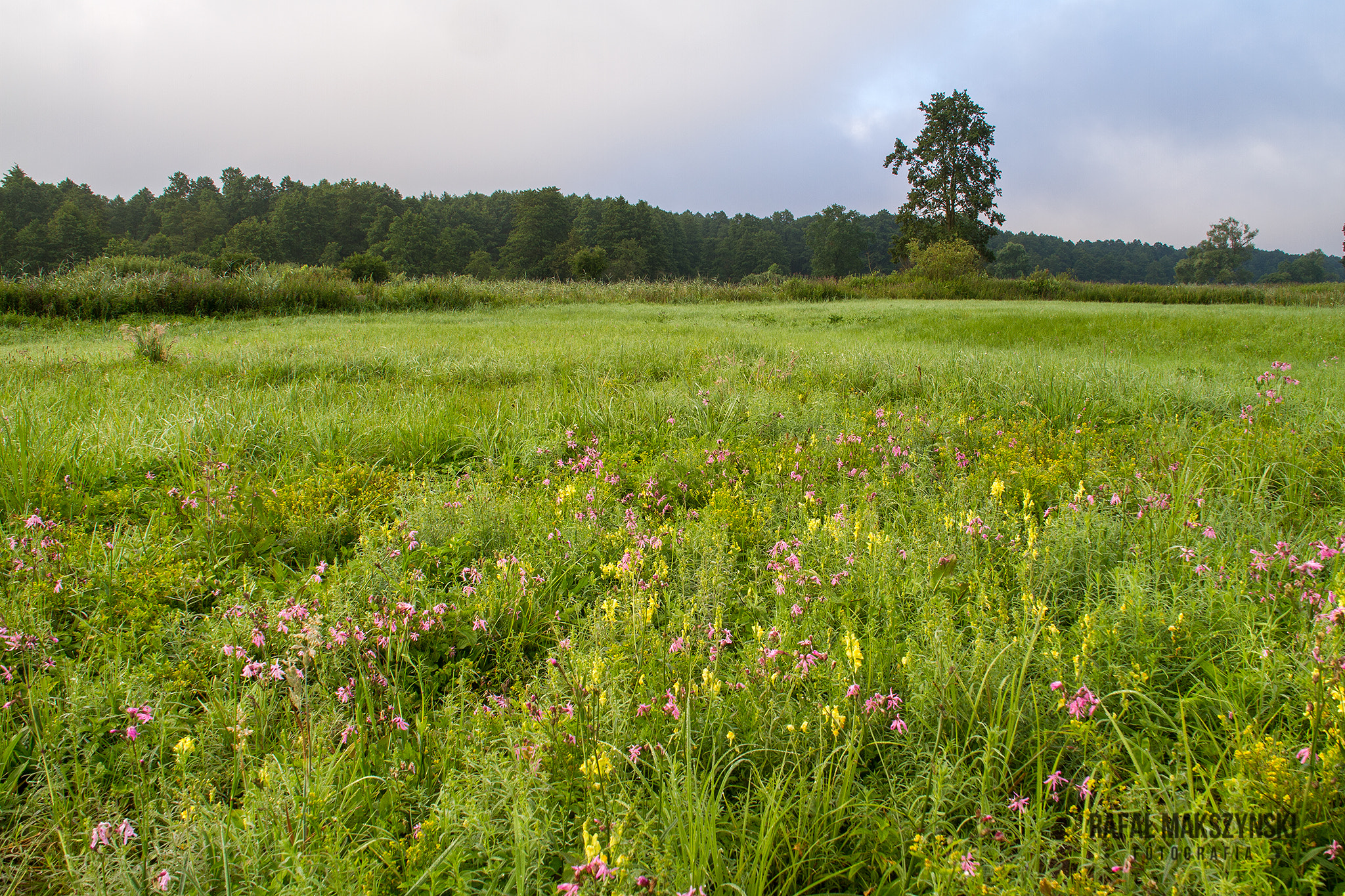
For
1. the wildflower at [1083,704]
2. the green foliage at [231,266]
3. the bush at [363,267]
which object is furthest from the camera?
the bush at [363,267]

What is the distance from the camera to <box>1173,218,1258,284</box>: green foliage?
85.7m

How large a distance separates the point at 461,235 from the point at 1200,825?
92.7 meters

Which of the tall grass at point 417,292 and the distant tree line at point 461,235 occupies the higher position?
the distant tree line at point 461,235

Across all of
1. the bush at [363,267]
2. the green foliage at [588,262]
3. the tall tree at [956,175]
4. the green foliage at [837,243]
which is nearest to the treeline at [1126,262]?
the green foliage at [837,243]

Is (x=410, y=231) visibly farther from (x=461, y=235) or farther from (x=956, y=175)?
(x=956, y=175)

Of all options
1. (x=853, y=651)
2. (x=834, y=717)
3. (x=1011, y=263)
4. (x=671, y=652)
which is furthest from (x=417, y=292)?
(x=1011, y=263)

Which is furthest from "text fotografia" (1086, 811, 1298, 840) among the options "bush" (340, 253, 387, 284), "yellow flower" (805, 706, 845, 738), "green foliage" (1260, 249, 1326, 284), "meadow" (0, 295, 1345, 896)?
"green foliage" (1260, 249, 1326, 284)

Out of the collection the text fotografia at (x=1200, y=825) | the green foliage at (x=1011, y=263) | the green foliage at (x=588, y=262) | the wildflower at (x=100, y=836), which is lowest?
the wildflower at (x=100, y=836)

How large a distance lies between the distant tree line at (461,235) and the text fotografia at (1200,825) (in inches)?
2454

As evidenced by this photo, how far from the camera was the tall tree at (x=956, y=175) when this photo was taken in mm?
49781

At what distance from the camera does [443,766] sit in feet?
4.96

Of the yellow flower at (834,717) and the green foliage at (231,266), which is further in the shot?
the green foliage at (231,266)

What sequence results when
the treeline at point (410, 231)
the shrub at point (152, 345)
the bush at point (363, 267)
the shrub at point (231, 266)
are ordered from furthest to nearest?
the treeline at point (410, 231) < the bush at point (363, 267) < the shrub at point (231, 266) < the shrub at point (152, 345)

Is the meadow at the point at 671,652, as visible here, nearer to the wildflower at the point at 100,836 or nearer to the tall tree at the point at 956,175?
the wildflower at the point at 100,836
